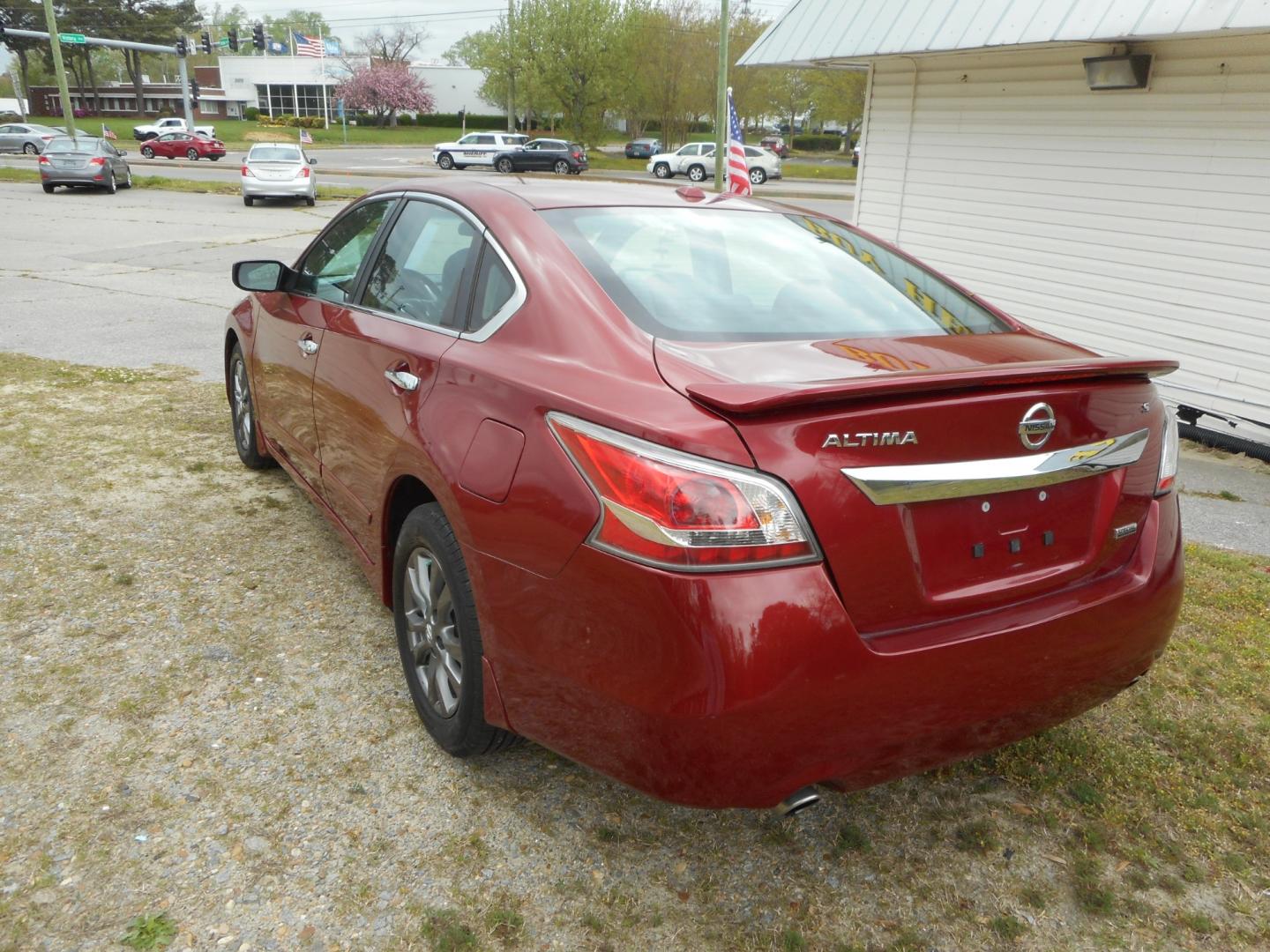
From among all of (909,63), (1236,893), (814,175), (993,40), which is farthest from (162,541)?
(814,175)

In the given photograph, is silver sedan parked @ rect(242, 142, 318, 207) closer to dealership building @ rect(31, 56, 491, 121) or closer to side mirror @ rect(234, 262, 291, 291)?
side mirror @ rect(234, 262, 291, 291)

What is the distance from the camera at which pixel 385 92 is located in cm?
8244

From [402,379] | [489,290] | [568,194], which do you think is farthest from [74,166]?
[489,290]

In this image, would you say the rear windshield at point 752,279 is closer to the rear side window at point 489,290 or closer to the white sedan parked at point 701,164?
the rear side window at point 489,290

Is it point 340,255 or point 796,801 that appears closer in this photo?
point 796,801

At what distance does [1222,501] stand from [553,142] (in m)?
40.0

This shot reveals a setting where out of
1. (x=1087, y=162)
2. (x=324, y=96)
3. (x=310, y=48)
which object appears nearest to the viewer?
(x=1087, y=162)

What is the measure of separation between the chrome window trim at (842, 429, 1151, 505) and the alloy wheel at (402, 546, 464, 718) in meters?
1.19

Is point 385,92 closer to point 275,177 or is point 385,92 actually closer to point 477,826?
point 275,177

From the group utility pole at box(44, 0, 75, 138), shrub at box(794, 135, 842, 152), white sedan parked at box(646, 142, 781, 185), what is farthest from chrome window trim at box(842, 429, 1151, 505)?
shrub at box(794, 135, 842, 152)

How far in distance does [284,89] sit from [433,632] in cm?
9961

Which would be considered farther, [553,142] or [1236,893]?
[553,142]

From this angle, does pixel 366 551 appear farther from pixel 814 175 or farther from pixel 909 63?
pixel 814 175

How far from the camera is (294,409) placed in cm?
404
